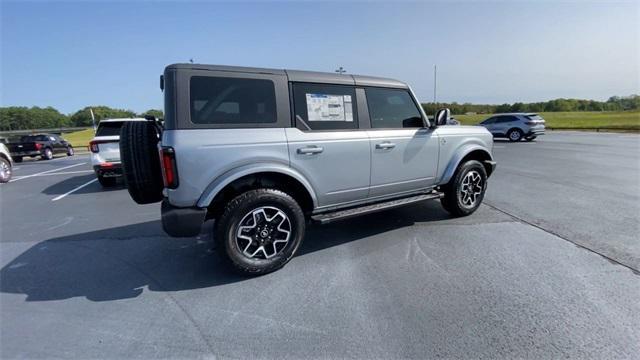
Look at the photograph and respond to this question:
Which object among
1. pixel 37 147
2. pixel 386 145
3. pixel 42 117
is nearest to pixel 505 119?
pixel 386 145

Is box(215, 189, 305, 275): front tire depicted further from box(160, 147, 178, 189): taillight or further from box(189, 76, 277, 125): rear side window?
box(189, 76, 277, 125): rear side window

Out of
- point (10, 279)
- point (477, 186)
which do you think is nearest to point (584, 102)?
point (477, 186)

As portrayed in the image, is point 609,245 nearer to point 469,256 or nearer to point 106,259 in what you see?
point 469,256

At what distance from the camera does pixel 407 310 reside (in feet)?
8.05

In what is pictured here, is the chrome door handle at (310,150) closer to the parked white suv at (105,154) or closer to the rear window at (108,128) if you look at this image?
the parked white suv at (105,154)

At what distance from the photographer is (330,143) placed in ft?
10.9

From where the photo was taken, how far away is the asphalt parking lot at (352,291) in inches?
83.5

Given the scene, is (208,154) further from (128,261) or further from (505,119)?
(505,119)

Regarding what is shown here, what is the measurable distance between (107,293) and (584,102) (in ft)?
370

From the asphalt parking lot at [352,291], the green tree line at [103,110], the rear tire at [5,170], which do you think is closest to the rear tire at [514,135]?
the asphalt parking lot at [352,291]

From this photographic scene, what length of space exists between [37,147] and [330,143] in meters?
19.8

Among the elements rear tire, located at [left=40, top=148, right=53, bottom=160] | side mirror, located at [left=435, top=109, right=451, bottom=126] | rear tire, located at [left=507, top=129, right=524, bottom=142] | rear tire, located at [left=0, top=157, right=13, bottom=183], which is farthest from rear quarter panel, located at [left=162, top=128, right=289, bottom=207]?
rear tire, located at [left=507, top=129, right=524, bottom=142]

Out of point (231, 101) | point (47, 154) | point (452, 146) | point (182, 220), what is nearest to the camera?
point (182, 220)

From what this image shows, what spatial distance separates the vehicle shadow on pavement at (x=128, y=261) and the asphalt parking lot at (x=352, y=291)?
0.02m
